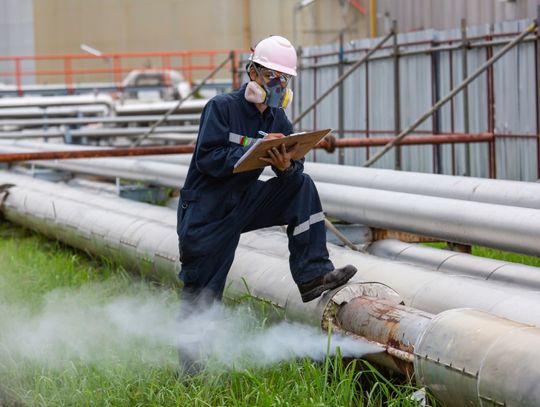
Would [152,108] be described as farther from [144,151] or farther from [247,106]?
[247,106]

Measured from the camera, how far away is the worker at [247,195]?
17.9 ft

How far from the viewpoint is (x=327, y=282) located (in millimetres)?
5559

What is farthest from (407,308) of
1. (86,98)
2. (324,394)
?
(86,98)

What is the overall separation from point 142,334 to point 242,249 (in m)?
0.91

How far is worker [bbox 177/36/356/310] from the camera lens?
5.46 m

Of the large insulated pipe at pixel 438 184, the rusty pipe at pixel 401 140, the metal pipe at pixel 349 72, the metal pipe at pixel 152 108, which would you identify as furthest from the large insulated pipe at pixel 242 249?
the metal pipe at pixel 152 108

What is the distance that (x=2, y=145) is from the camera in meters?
15.7

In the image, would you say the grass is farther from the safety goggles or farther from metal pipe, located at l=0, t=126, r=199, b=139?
metal pipe, located at l=0, t=126, r=199, b=139

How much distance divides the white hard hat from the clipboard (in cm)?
39

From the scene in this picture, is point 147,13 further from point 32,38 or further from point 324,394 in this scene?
point 324,394

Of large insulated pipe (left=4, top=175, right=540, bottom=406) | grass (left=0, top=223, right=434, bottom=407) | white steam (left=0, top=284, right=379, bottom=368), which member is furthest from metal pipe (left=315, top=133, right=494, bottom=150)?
white steam (left=0, top=284, right=379, bottom=368)

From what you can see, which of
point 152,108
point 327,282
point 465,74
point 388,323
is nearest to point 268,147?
point 327,282

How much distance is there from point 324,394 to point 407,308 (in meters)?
0.63

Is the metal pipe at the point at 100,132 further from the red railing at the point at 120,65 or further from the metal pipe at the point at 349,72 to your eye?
the red railing at the point at 120,65
